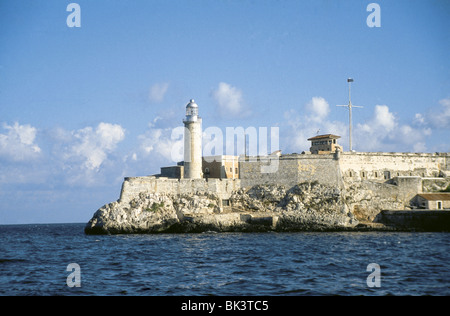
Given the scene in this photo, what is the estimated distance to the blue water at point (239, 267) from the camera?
18109mm

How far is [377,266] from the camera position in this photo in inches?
898

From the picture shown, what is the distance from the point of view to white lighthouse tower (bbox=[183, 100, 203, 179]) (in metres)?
47.3

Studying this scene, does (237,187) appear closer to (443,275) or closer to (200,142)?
(200,142)

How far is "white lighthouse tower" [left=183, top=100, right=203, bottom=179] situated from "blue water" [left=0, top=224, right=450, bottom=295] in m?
12.7

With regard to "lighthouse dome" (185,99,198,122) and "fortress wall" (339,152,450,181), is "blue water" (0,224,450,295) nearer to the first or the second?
"fortress wall" (339,152,450,181)

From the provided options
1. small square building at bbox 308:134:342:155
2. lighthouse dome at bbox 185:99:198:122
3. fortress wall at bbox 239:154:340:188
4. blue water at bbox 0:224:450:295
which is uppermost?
lighthouse dome at bbox 185:99:198:122

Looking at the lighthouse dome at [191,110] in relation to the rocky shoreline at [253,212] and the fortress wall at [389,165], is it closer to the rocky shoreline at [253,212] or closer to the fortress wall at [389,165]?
the rocky shoreline at [253,212]

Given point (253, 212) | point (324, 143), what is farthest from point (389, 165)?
point (253, 212)

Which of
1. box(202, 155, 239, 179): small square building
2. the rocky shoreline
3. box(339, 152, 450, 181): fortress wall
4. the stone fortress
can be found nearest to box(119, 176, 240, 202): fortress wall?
the stone fortress

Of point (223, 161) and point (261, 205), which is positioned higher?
point (223, 161)

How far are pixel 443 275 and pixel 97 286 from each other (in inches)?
538

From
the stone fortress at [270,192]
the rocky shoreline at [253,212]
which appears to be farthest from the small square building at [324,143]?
the rocky shoreline at [253,212]
